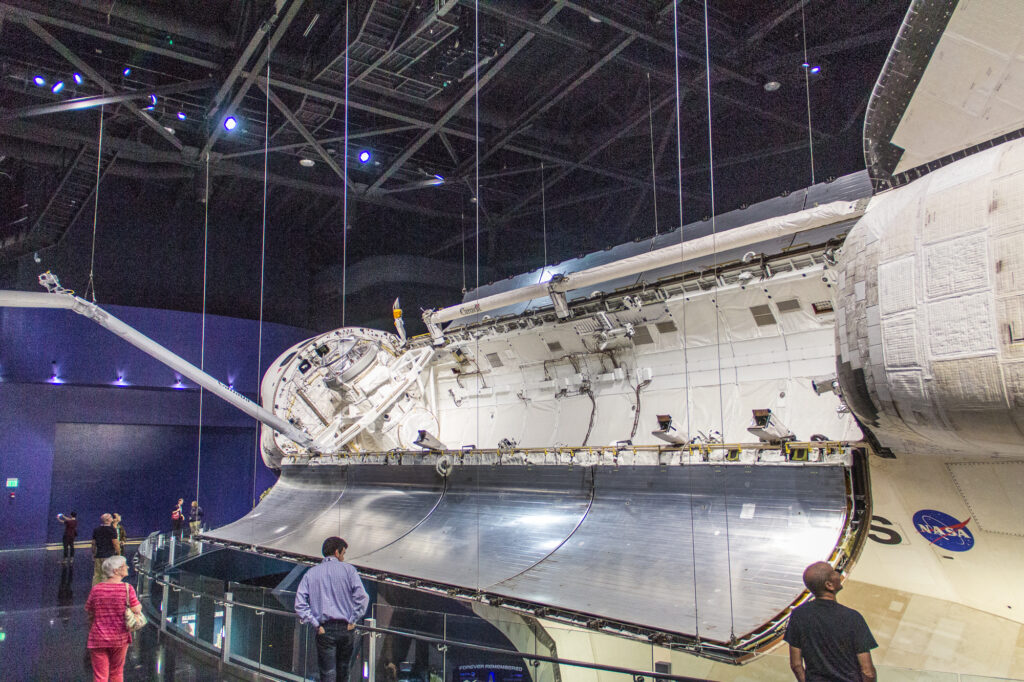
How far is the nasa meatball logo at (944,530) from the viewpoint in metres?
4.11

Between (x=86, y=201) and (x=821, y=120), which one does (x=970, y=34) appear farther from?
(x=86, y=201)

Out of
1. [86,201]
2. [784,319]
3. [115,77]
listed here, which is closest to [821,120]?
[784,319]

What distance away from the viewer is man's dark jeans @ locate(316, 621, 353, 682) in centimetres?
406

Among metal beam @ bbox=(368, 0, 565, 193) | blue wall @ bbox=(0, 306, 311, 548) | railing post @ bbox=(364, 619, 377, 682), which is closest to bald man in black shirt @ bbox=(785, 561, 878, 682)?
railing post @ bbox=(364, 619, 377, 682)

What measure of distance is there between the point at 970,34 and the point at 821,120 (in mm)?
8104

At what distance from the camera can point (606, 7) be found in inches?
369

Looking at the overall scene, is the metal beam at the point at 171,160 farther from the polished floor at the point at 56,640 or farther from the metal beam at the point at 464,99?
the polished floor at the point at 56,640

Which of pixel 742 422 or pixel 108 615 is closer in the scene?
pixel 108 615

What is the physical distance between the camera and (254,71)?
35.6 feet

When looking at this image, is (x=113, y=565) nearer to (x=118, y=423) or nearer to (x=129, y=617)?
(x=129, y=617)

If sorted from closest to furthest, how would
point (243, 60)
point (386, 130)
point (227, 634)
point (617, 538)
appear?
1. point (227, 634)
2. point (617, 538)
3. point (243, 60)
4. point (386, 130)

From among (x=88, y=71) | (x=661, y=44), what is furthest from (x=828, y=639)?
(x=88, y=71)

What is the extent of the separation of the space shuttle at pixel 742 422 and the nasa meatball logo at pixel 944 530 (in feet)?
0.04

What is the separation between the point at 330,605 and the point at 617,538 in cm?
289
